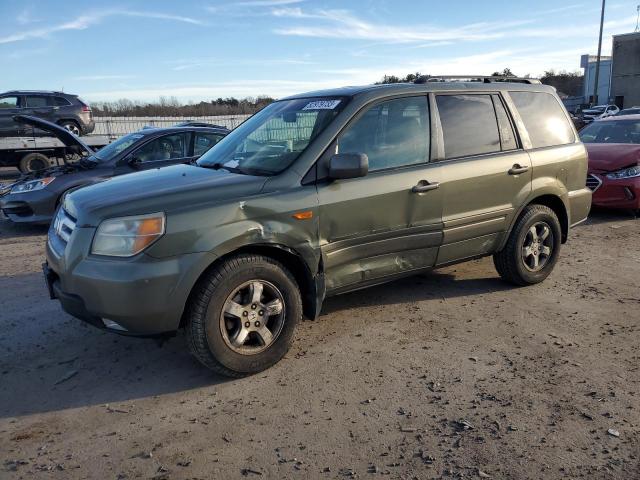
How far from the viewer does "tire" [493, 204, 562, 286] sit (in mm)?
4996

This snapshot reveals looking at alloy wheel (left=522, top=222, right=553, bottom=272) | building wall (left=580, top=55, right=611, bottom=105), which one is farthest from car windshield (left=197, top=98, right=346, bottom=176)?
building wall (left=580, top=55, right=611, bottom=105)

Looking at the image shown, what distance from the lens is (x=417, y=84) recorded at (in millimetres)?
4477

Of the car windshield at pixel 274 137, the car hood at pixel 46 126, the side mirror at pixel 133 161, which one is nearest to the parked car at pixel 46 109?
the car hood at pixel 46 126

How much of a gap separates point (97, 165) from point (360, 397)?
6.24 m

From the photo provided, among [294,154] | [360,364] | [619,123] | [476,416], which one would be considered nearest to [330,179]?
[294,154]

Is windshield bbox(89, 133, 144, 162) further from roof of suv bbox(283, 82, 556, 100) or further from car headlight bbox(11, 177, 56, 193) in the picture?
roof of suv bbox(283, 82, 556, 100)

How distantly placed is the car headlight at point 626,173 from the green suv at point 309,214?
3453 mm

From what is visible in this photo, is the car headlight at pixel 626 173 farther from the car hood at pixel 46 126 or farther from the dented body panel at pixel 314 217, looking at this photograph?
the car hood at pixel 46 126

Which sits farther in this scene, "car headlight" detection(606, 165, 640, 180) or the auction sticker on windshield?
Answer: "car headlight" detection(606, 165, 640, 180)

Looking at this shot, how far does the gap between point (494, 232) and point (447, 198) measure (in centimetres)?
73

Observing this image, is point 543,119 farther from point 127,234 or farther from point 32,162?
point 32,162

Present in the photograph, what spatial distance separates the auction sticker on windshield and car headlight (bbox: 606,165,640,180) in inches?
232

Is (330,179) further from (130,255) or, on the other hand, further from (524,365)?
(524,365)

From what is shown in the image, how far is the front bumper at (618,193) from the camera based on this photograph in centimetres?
807
